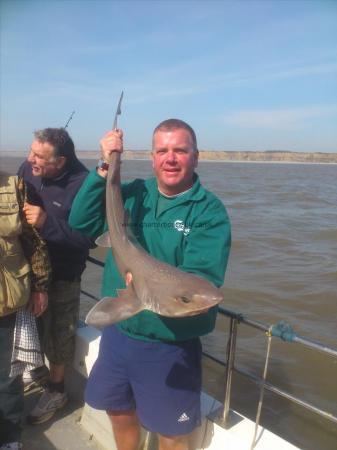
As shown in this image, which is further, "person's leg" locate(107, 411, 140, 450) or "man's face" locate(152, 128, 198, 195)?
"person's leg" locate(107, 411, 140, 450)

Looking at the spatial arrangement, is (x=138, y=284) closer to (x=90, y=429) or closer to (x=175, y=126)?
(x=175, y=126)

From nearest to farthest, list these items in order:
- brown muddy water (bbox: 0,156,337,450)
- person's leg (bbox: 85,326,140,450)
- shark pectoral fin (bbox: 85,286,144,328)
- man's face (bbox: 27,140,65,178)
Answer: shark pectoral fin (bbox: 85,286,144,328) → person's leg (bbox: 85,326,140,450) → man's face (bbox: 27,140,65,178) → brown muddy water (bbox: 0,156,337,450)

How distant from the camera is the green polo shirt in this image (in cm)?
261

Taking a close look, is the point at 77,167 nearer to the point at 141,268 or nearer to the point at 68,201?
the point at 68,201

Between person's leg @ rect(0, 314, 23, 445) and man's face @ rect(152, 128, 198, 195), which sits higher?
man's face @ rect(152, 128, 198, 195)

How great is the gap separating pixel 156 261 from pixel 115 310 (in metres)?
0.36

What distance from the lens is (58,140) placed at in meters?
3.73

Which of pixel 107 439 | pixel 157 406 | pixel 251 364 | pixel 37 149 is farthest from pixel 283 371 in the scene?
pixel 37 149

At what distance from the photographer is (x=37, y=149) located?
12.2 feet

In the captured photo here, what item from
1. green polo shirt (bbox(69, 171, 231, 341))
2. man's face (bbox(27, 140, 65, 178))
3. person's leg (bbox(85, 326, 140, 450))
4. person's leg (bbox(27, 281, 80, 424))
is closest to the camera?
green polo shirt (bbox(69, 171, 231, 341))

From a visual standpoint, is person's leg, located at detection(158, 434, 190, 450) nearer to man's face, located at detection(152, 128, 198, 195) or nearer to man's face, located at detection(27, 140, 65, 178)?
man's face, located at detection(152, 128, 198, 195)

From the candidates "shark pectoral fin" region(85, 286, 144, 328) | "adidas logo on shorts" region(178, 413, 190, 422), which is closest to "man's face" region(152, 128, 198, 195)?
"shark pectoral fin" region(85, 286, 144, 328)

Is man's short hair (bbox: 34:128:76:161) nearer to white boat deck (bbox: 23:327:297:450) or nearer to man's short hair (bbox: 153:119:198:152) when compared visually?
man's short hair (bbox: 153:119:198:152)

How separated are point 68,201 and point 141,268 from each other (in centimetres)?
147
